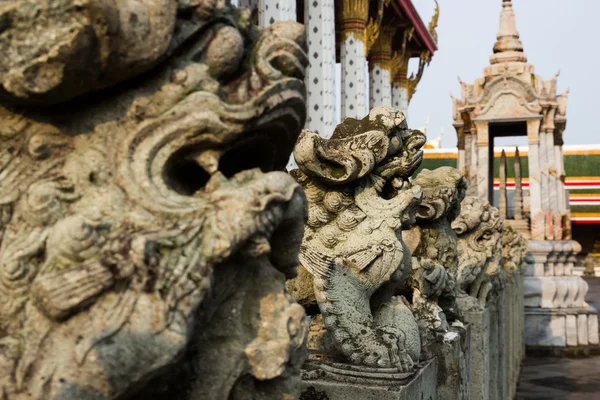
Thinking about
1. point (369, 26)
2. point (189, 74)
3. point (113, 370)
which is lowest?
point (113, 370)

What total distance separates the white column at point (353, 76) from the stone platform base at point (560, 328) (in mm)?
4457

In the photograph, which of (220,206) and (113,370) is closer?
(113,370)

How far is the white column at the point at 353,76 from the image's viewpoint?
12.9m

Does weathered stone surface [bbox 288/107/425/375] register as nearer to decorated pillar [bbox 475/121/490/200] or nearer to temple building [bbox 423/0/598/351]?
temple building [bbox 423/0/598/351]

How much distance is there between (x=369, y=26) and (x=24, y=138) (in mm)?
12824

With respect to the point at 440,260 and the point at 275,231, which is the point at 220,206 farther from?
the point at 440,260

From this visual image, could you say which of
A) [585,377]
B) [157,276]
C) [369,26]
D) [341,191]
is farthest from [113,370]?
[369,26]

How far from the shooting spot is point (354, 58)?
12938mm

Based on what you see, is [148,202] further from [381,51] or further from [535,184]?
[381,51]

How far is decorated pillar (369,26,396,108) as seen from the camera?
16.7m

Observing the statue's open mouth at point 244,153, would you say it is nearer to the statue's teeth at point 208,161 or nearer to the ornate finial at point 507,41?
the statue's teeth at point 208,161

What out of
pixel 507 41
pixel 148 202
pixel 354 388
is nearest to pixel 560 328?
pixel 507 41

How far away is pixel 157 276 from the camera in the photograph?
4.56ft

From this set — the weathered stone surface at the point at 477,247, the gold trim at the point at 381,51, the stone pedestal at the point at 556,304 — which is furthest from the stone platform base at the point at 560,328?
the weathered stone surface at the point at 477,247
